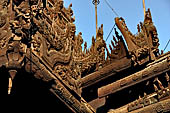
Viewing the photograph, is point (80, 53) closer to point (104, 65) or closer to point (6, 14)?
point (104, 65)

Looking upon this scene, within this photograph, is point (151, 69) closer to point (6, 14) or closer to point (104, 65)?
point (104, 65)

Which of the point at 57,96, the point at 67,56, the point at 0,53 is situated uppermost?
the point at 67,56

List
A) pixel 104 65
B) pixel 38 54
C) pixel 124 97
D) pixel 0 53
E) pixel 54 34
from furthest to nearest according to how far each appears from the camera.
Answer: pixel 104 65 → pixel 124 97 → pixel 54 34 → pixel 38 54 → pixel 0 53

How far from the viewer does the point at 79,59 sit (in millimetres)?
10023

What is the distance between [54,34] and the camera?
881cm

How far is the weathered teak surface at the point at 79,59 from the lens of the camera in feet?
23.4

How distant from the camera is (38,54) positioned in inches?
298

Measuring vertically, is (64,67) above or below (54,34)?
below

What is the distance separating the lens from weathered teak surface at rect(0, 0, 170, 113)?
7.12 meters

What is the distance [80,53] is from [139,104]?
2.82m

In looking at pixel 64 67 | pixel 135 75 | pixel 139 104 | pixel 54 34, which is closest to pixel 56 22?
pixel 54 34

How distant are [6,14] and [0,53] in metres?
1.22

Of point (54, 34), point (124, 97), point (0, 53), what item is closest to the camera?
point (0, 53)

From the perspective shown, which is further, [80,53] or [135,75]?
[80,53]
